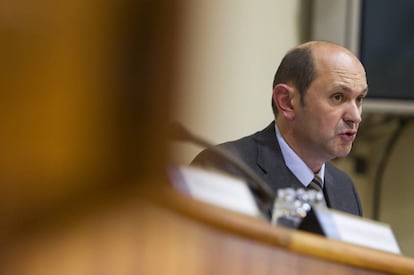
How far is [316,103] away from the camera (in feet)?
2.21

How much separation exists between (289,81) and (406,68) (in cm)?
68

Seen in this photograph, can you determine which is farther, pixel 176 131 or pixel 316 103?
pixel 316 103

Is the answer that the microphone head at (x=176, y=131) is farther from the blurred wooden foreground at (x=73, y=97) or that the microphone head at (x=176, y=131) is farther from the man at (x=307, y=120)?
the man at (x=307, y=120)

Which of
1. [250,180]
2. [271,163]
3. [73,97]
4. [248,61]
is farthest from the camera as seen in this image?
[248,61]

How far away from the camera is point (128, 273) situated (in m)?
0.15

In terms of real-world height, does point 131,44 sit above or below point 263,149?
above

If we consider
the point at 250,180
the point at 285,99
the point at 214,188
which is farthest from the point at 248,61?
the point at 214,188

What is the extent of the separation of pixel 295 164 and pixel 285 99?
6 cm

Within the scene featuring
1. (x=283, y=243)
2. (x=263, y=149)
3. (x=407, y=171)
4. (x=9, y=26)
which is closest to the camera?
(x=9, y=26)

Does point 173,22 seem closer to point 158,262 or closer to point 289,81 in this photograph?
point 158,262

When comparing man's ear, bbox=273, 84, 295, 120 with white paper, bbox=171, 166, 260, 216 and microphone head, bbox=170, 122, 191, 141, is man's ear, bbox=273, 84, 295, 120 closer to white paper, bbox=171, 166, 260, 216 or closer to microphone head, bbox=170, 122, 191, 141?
white paper, bbox=171, 166, 260, 216

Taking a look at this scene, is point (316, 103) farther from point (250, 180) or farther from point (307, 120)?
point (250, 180)

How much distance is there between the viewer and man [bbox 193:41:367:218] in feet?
2.17

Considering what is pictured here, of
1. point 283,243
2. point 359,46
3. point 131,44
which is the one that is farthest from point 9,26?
point 359,46
